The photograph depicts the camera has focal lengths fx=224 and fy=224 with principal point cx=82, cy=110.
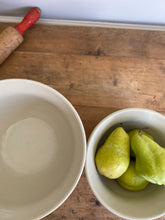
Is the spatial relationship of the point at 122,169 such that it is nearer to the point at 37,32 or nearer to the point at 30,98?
the point at 30,98

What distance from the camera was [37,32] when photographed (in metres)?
0.58

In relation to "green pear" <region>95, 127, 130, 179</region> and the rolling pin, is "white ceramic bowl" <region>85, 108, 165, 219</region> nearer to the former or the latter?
"green pear" <region>95, 127, 130, 179</region>

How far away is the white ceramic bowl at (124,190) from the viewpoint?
1.47ft

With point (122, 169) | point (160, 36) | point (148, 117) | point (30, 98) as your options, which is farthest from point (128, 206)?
point (160, 36)

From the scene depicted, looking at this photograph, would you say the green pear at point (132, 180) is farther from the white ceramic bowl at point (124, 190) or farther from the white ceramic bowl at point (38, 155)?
the white ceramic bowl at point (38, 155)

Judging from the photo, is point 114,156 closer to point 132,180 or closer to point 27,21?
point 132,180

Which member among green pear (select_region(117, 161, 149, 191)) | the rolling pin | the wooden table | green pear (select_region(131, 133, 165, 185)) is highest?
the rolling pin

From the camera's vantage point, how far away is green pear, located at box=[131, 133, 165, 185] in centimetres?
45

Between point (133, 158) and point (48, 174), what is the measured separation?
205mm

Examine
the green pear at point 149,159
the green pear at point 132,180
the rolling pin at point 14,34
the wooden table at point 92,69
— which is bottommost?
the green pear at point 132,180

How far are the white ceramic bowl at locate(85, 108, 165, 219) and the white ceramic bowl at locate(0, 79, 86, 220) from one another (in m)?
0.04

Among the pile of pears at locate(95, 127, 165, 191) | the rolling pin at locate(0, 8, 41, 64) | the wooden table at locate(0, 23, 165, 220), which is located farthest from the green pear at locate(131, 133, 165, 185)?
the rolling pin at locate(0, 8, 41, 64)

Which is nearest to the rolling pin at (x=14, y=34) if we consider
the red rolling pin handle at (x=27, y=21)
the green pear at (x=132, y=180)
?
the red rolling pin handle at (x=27, y=21)

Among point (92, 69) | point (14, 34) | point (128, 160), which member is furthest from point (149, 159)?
point (14, 34)
